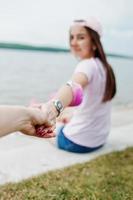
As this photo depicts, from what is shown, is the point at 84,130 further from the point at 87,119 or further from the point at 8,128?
the point at 8,128

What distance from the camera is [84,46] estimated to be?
4410 mm

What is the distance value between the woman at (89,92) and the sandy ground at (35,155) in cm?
12

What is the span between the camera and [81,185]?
3746 millimetres

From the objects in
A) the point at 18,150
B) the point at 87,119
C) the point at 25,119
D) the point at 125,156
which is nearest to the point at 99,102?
the point at 87,119

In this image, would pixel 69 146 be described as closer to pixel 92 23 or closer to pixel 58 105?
pixel 92 23

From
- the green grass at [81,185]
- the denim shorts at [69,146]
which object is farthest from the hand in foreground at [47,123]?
the denim shorts at [69,146]

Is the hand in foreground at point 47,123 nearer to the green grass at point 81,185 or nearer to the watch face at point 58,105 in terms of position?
the watch face at point 58,105

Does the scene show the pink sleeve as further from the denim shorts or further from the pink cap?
the denim shorts

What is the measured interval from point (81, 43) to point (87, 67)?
0.55 meters

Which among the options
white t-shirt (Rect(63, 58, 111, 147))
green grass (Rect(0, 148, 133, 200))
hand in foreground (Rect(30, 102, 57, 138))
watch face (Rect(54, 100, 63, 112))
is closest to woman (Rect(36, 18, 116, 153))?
white t-shirt (Rect(63, 58, 111, 147))

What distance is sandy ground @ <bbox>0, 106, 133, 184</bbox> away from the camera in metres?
4.14

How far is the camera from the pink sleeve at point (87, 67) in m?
3.74

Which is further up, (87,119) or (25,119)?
(25,119)

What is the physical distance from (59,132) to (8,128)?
302cm
